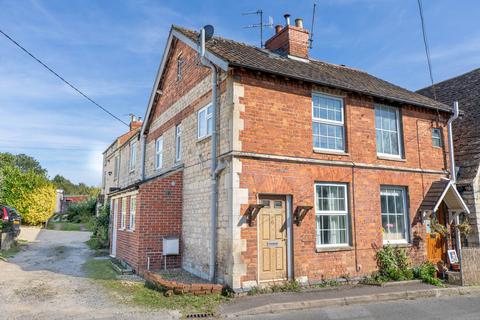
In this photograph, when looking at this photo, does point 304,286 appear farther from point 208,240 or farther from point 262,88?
point 262,88

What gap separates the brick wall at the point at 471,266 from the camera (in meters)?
10.6

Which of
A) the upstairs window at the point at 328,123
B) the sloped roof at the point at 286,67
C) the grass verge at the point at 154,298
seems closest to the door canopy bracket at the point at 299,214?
the upstairs window at the point at 328,123

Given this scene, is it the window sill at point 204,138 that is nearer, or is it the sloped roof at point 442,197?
the window sill at point 204,138

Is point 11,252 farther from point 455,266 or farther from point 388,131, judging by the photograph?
point 455,266

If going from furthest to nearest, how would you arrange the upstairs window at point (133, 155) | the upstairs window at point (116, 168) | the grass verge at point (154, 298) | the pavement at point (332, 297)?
the upstairs window at point (116, 168) → the upstairs window at point (133, 155) → the grass verge at point (154, 298) → the pavement at point (332, 297)

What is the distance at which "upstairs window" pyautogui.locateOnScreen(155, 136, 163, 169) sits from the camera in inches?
625

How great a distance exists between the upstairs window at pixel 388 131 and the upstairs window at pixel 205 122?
18.7 feet

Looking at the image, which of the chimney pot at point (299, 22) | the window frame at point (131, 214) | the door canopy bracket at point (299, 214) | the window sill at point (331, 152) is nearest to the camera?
the door canopy bracket at point (299, 214)

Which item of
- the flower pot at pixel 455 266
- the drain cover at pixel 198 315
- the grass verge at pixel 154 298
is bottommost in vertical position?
the drain cover at pixel 198 315

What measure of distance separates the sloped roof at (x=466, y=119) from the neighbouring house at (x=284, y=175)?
997mm

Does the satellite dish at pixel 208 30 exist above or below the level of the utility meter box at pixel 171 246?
above

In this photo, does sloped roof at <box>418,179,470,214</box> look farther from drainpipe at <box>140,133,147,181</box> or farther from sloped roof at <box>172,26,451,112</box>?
drainpipe at <box>140,133,147,181</box>

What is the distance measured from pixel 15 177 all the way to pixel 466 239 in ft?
94.9

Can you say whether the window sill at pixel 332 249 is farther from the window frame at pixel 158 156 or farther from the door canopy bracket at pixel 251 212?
the window frame at pixel 158 156
